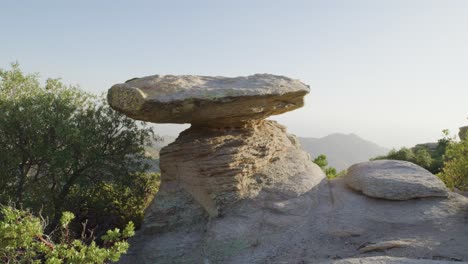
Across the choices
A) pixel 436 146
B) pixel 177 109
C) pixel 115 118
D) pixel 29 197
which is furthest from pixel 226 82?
pixel 436 146

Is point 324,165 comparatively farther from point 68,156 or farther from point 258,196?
point 68,156

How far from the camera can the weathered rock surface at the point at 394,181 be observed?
613 inches

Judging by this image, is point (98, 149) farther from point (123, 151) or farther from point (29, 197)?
point (29, 197)

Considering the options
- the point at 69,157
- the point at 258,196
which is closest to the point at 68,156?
the point at 69,157

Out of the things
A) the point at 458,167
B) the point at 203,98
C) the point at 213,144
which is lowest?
the point at 458,167

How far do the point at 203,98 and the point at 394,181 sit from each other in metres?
8.38

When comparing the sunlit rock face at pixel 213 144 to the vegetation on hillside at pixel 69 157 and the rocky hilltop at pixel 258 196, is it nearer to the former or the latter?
the rocky hilltop at pixel 258 196

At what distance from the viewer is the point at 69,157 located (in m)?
18.6

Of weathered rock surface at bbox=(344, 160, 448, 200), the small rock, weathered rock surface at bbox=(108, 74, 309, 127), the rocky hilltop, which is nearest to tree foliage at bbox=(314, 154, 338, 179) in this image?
the rocky hilltop

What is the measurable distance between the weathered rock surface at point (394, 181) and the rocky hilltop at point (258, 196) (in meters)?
0.04

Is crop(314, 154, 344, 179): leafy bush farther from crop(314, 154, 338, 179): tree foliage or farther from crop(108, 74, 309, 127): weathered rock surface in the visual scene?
crop(108, 74, 309, 127): weathered rock surface

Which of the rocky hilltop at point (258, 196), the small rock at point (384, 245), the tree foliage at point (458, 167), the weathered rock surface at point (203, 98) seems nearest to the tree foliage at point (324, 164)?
the tree foliage at point (458, 167)

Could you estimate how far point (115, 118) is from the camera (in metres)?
21.0

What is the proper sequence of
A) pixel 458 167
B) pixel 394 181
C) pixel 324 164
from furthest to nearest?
pixel 324 164, pixel 458 167, pixel 394 181
